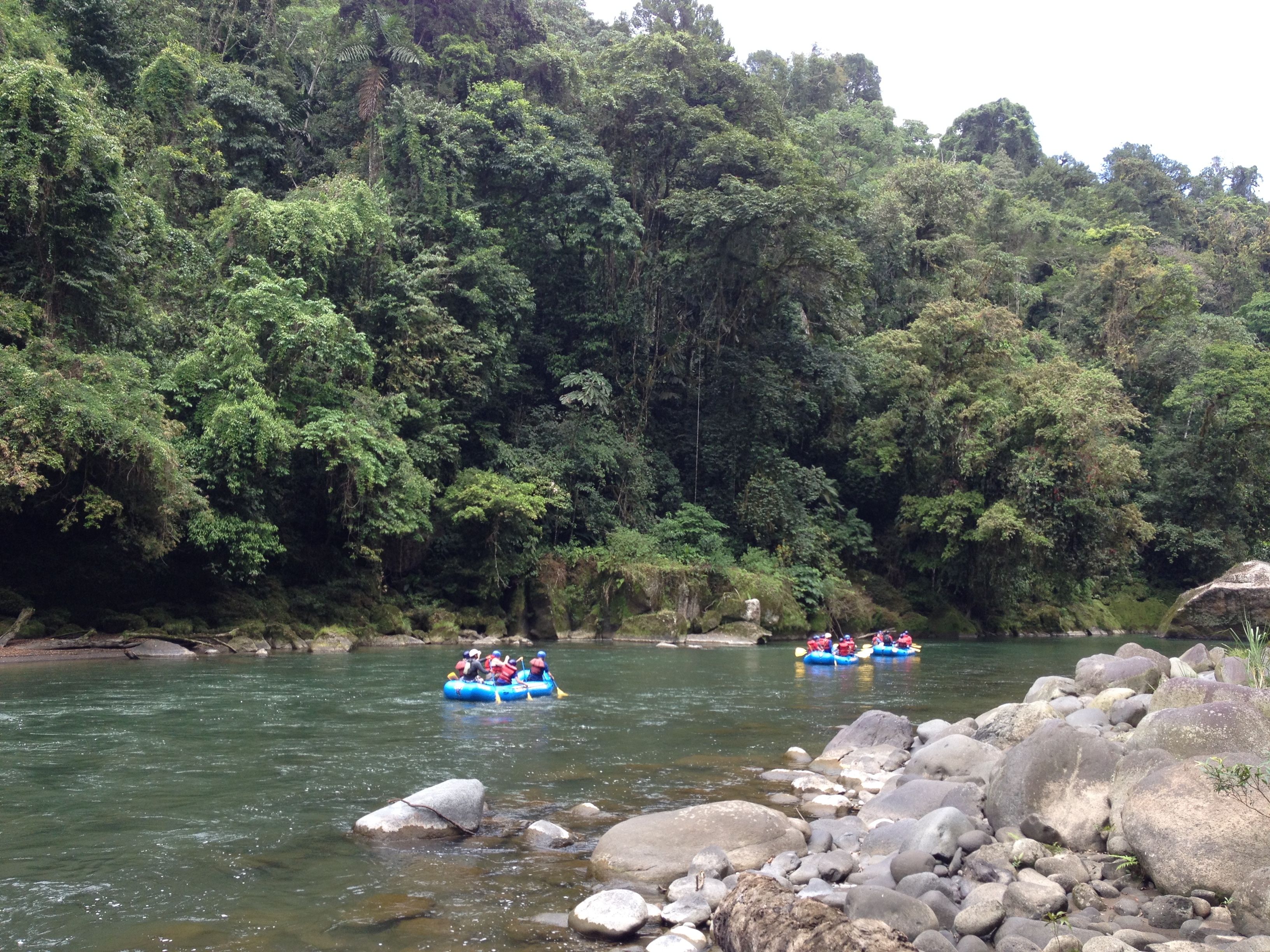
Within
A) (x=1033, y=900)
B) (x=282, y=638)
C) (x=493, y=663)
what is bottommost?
(x=1033, y=900)

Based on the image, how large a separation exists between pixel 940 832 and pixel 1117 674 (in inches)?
208

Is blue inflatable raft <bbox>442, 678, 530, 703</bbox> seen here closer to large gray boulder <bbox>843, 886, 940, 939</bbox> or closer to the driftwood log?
the driftwood log

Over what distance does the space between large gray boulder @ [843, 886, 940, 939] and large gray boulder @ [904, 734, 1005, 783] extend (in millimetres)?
3284

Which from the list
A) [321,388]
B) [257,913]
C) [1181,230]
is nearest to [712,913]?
[257,913]

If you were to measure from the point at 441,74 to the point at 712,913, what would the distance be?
95.0 feet

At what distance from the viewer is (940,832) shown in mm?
6109

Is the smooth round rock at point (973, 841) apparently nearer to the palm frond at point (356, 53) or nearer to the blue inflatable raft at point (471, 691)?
the blue inflatable raft at point (471, 691)

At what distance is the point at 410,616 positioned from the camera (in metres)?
23.5

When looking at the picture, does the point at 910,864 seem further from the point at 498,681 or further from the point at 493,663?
the point at 493,663

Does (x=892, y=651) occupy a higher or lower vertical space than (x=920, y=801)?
lower

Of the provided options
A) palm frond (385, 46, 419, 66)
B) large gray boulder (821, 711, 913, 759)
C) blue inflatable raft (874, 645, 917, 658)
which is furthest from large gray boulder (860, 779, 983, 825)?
palm frond (385, 46, 419, 66)

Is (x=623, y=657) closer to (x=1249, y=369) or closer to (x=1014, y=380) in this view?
→ (x=1014, y=380)

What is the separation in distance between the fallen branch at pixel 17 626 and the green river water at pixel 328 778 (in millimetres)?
1818

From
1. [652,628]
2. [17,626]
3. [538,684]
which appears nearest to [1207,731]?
[538,684]
